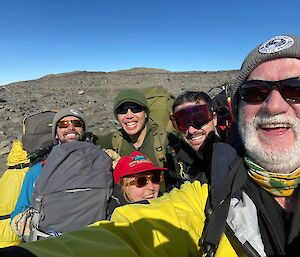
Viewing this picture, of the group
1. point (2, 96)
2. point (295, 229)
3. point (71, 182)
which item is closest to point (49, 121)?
point (71, 182)

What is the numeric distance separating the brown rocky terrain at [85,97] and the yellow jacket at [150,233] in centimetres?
852

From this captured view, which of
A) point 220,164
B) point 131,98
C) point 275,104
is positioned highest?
point 131,98

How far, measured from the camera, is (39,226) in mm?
3480

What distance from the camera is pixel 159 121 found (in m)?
5.99

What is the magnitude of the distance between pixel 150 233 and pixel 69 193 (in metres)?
1.77

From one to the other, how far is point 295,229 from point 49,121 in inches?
190

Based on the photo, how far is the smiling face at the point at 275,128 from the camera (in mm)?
2326

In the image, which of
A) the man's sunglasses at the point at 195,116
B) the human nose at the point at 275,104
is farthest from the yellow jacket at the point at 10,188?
the human nose at the point at 275,104

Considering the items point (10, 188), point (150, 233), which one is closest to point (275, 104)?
point (150, 233)

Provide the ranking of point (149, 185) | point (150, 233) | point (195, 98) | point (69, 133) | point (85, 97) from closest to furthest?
1. point (150, 233)
2. point (149, 185)
3. point (195, 98)
4. point (69, 133)
5. point (85, 97)

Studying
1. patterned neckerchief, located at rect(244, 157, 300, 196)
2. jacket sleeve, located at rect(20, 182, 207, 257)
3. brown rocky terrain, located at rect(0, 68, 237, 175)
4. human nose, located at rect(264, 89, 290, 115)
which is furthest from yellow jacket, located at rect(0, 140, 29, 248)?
brown rocky terrain, located at rect(0, 68, 237, 175)

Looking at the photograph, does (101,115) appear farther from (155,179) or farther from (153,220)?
(153,220)

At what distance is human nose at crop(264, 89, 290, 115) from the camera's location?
2.35 metres

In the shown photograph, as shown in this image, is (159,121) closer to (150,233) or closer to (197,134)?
(197,134)
